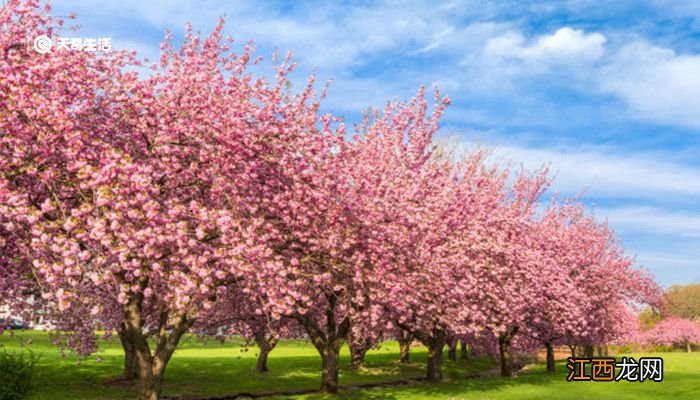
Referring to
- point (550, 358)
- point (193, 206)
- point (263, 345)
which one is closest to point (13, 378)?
point (193, 206)

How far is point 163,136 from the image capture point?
1981 centimetres

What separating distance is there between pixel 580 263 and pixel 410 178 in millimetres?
25628

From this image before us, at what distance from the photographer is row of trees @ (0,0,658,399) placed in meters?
16.5

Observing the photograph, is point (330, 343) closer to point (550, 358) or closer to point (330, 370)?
point (330, 370)

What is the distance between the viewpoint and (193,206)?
17.6 m

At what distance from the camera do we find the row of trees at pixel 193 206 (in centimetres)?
1653

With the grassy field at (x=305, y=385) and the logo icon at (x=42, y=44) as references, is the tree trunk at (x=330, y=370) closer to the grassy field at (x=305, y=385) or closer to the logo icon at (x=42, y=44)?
the grassy field at (x=305, y=385)

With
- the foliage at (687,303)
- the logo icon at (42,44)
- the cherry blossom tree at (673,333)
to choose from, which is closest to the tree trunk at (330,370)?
the logo icon at (42,44)

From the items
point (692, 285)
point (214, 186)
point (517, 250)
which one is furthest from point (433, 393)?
point (692, 285)

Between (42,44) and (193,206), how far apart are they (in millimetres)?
7742

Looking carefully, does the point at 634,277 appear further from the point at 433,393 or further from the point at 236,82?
the point at 236,82

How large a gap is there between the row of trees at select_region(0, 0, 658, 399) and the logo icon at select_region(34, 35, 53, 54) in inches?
8.4

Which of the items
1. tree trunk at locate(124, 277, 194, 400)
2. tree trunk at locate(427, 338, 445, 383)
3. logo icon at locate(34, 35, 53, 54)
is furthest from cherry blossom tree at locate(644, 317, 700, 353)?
logo icon at locate(34, 35, 53, 54)

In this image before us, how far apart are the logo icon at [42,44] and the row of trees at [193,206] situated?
21cm
